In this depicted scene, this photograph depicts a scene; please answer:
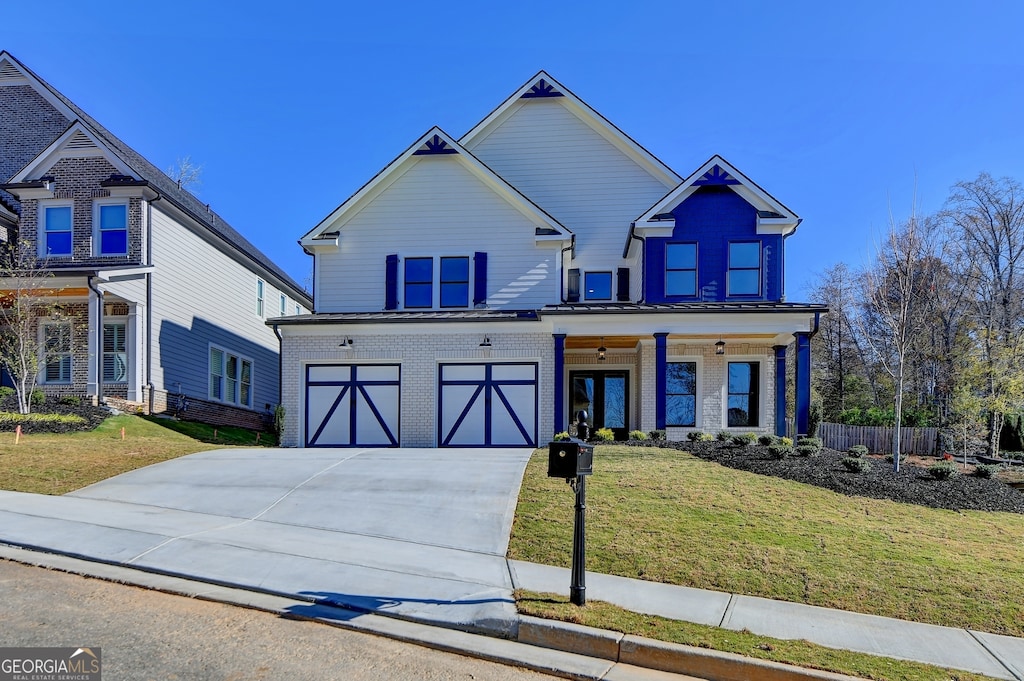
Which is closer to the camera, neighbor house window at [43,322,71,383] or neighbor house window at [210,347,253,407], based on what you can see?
neighbor house window at [43,322,71,383]

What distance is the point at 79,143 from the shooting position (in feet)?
67.2

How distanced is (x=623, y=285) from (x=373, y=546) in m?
14.6

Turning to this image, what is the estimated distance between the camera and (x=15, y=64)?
2295 cm

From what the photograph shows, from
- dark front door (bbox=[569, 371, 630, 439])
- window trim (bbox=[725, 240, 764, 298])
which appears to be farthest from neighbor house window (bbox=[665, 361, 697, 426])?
window trim (bbox=[725, 240, 764, 298])

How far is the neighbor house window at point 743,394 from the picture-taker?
2003cm

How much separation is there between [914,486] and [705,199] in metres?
10.2

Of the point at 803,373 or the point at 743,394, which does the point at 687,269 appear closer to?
the point at 743,394

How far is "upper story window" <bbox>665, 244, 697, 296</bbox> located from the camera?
64.4 feet

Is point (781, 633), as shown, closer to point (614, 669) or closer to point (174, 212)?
point (614, 669)

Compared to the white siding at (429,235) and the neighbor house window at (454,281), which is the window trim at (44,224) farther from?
the neighbor house window at (454,281)

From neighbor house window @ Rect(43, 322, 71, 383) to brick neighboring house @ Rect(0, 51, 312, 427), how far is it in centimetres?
3

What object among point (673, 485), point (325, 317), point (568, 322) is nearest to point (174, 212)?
point (325, 317)

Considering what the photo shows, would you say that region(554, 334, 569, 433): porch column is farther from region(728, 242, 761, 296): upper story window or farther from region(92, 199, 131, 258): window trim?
region(92, 199, 131, 258): window trim

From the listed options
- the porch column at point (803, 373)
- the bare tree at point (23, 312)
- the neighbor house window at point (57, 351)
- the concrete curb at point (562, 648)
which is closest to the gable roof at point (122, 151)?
the bare tree at point (23, 312)
